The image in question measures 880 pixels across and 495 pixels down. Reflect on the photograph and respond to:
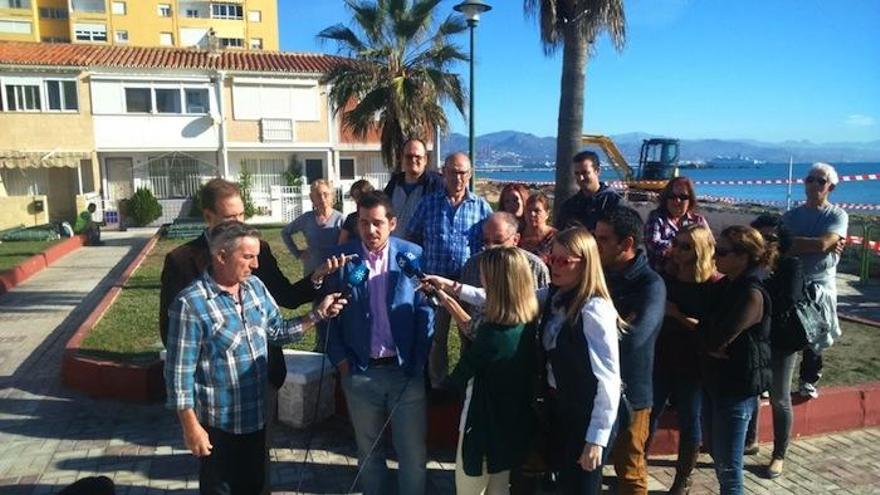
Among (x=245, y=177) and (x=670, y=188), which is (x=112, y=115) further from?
(x=670, y=188)

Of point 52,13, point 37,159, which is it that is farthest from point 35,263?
point 52,13

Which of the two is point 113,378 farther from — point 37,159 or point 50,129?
point 50,129

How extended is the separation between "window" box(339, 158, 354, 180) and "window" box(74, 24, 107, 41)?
36.8 m

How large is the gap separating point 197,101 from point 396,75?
1351 cm

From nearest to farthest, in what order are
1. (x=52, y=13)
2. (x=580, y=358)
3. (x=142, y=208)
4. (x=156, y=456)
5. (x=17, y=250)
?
(x=580, y=358)
(x=156, y=456)
(x=17, y=250)
(x=142, y=208)
(x=52, y=13)

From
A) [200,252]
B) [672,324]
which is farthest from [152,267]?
[672,324]

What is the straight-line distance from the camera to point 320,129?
1062 inches

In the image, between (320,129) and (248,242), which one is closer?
(248,242)

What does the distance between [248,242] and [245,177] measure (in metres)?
22.8

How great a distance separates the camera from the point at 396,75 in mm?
15078

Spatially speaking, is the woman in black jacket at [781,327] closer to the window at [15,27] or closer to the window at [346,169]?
the window at [346,169]

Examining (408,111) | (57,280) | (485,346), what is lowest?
(57,280)

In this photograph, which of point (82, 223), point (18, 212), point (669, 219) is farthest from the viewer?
point (18, 212)

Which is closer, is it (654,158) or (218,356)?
(218,356)
